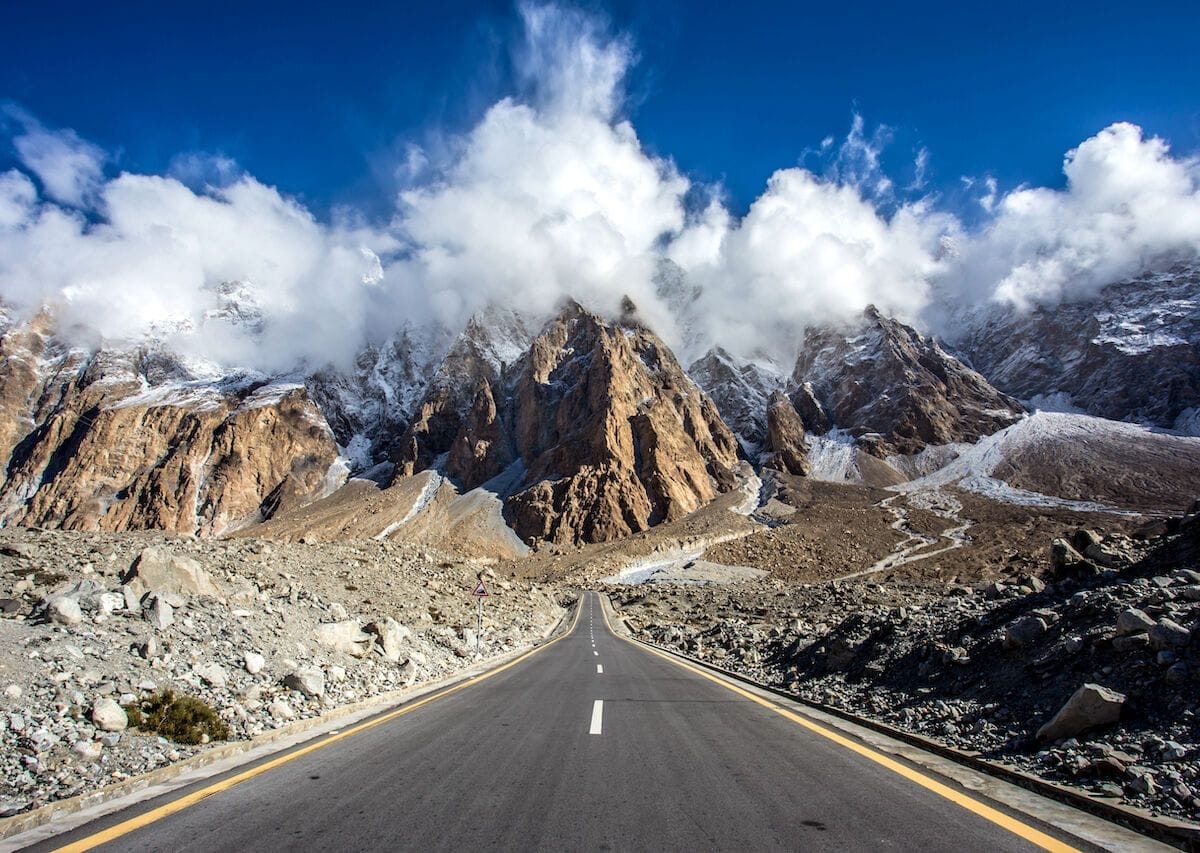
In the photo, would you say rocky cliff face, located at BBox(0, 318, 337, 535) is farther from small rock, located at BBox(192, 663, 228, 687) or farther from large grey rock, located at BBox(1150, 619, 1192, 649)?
large grey rock, located at BBox(1150, 619, 1192, 649)

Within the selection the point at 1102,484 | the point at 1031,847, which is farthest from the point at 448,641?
the point at 1102,484

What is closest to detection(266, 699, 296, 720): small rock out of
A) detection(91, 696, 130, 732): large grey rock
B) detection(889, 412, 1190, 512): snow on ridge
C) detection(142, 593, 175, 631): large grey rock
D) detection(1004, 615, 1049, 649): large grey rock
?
detection(91, 696, 130, 732): large grey rock

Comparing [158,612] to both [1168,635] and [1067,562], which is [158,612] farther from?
[1067,562]

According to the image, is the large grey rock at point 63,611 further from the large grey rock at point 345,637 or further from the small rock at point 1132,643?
the small rock at point 1132,643

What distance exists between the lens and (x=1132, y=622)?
8289mm

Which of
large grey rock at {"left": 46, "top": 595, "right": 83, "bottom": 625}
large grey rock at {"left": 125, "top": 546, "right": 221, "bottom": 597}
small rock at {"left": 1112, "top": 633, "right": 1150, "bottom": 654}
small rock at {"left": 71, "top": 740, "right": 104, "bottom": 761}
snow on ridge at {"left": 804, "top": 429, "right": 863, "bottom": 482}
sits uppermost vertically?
snow on ridge at {"left": 804, "top": 429, "right": 863, "bottom": 482}

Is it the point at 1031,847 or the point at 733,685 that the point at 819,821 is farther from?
the point at 733,685

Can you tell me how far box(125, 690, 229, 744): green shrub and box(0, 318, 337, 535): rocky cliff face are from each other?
17858cm

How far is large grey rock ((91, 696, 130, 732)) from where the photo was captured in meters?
7.68

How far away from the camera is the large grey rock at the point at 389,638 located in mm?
16797

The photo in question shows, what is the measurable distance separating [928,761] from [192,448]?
209 m

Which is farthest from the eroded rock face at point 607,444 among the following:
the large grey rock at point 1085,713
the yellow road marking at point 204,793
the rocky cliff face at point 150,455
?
the large grey rock at point 1085,713

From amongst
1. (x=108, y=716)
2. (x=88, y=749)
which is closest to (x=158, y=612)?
(x=108, y=716)

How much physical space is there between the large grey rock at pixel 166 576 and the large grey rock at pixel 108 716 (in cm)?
504
